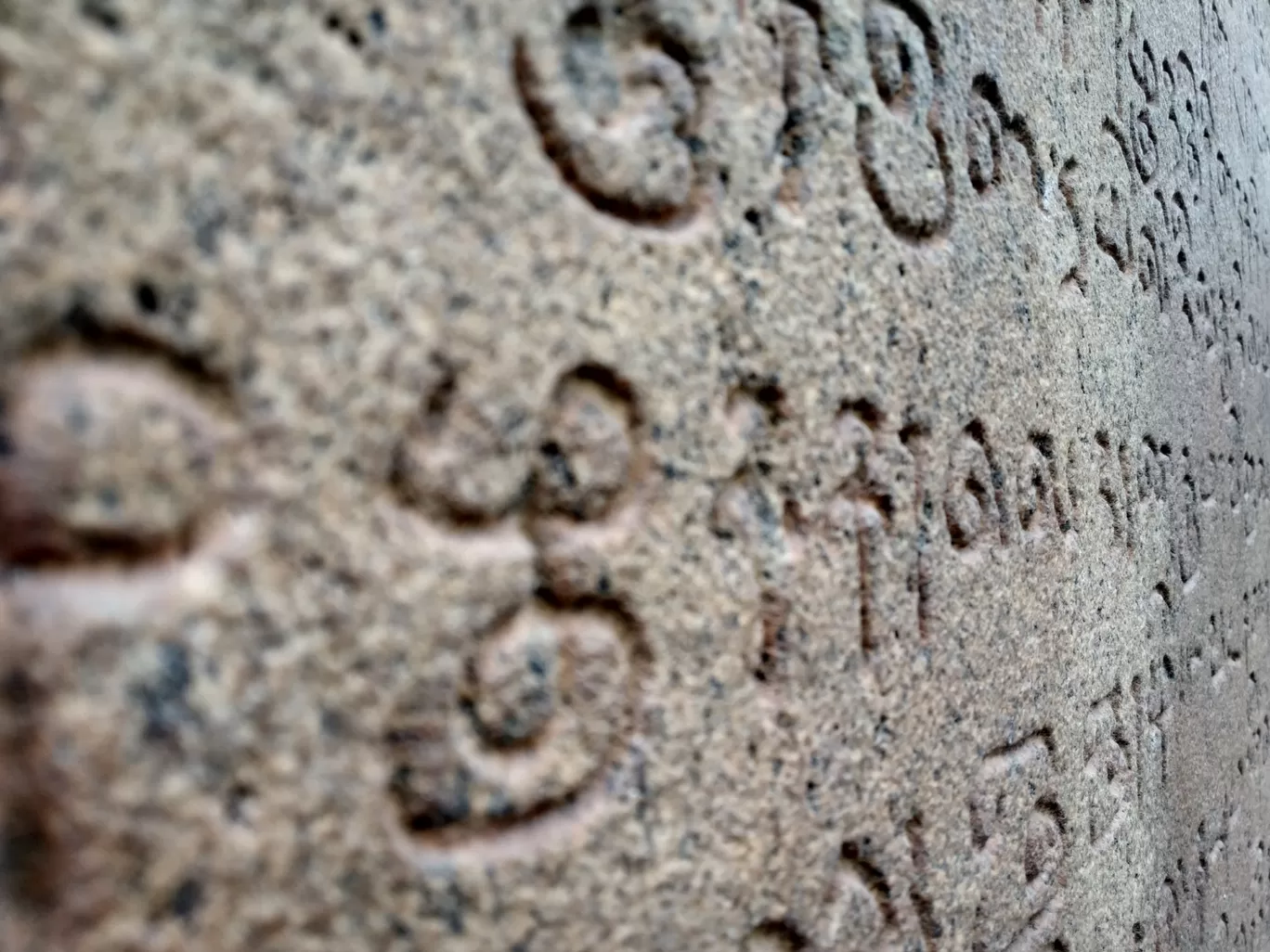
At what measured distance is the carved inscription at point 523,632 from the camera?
36 centimetres

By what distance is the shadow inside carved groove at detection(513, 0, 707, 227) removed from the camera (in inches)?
16.0

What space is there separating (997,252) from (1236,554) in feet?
2.90

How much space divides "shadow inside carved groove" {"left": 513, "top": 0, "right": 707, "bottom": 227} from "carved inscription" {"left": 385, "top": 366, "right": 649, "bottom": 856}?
3.5 inches

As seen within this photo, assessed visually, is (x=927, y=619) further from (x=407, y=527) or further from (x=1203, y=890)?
(x=1203, y=890)

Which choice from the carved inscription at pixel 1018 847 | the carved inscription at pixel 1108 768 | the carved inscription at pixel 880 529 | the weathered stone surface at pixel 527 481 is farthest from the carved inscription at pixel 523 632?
the carved inscription at pixel 1108 768

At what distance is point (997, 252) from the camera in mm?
729

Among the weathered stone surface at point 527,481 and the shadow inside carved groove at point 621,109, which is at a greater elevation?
the shadow inside carved groove at point 621,109

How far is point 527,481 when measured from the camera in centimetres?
40

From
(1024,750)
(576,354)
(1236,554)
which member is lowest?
(1024,750)

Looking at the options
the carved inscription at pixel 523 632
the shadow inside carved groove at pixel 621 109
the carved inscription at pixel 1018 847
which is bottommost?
the carved inscription at pixel 1018 847

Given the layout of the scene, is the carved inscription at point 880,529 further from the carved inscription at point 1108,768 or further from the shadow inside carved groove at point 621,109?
the carved inscription at point 1108,768

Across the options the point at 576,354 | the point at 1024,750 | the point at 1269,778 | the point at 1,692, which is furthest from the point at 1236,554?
the point at 1,692

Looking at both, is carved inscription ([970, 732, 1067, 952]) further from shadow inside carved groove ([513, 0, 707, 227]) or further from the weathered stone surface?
shadow inside carved groove ([513, 0, 707, 227])

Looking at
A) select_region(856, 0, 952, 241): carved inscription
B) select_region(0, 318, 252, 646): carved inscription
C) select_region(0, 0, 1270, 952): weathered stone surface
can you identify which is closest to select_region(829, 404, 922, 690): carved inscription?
select_region(0, 0, 1270, 952): weathered stone surface
